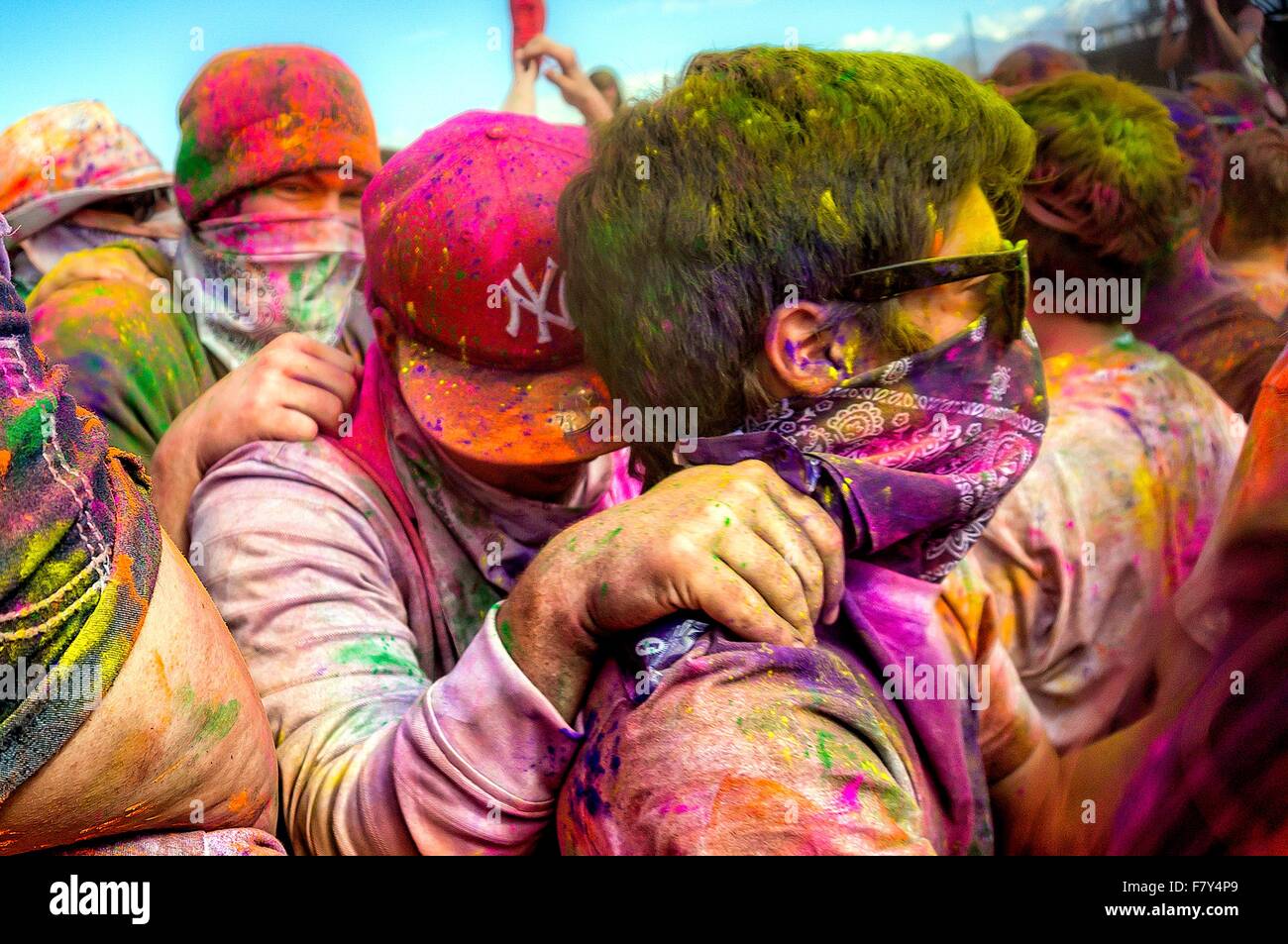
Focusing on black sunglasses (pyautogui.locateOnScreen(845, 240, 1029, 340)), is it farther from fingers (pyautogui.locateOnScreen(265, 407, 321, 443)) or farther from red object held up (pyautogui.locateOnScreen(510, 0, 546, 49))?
red object held up (pyautogui.locateOnScreen(510, 0, 546, 49))

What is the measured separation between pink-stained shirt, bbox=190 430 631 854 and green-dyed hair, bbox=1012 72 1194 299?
1.15 meters

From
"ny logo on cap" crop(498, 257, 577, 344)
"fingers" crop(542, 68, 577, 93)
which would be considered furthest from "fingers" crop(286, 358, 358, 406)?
"fingers" crop(542, 68, 577, 93)

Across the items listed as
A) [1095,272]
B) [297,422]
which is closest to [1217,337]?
[1095,272]

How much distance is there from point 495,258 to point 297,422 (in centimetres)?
46

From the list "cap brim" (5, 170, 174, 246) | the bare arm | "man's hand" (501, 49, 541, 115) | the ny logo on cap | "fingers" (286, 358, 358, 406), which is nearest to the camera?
the bare arm

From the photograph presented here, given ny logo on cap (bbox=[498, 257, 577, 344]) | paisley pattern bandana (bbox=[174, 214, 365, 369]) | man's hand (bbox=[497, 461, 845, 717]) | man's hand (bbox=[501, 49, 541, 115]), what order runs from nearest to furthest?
man's hand (bbox=[497, 461, 845, 717]) → ny logo on cap (bbox=[498, 257, 577, 344]) → man's hand (bbox=[501, 49, 541, 115]) → paisley pattern bandana (bbox=[174, 214, 365, 369])

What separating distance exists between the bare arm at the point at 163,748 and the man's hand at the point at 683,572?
0.35 metres

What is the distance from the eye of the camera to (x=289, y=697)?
6.16 ft

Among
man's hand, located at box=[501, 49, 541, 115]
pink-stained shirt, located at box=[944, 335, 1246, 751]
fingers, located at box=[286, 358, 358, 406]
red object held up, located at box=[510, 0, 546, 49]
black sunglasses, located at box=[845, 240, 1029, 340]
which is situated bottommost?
pink-stained shirt, located at box=[944, 335, 1246, 751]

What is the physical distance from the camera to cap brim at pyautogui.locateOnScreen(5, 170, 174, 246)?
3412mm

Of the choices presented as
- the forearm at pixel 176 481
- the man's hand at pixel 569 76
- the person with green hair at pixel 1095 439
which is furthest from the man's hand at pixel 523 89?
the person with green hair at pixel 1095 439

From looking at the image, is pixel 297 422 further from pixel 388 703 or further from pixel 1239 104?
pixel 1239 104

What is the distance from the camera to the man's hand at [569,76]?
102 inches

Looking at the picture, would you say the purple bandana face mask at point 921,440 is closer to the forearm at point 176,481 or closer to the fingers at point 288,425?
the fingers at point 288,425
